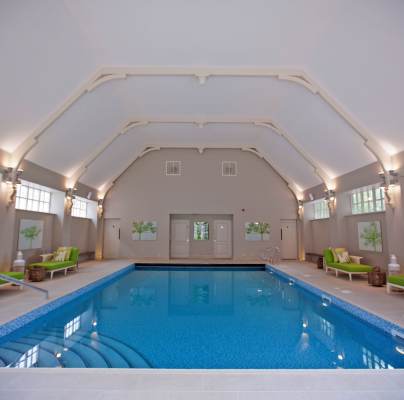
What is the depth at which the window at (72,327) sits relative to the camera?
14.0 feet

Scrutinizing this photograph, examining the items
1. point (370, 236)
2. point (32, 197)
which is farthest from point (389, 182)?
point (32, 197)

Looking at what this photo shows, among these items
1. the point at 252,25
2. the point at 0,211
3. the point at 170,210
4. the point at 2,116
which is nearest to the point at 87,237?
the point at 170,210

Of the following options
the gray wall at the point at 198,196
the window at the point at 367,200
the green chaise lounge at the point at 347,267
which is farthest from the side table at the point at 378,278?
A: the gray wall at the point at 198,196

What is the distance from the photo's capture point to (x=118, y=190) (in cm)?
1349

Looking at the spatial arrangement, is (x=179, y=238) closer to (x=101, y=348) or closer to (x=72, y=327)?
(x=72, y=327)

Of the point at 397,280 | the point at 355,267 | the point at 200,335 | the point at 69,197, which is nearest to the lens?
the point at 200,335

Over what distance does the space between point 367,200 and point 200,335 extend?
23.3 ft

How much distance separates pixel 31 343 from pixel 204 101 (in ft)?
24.0

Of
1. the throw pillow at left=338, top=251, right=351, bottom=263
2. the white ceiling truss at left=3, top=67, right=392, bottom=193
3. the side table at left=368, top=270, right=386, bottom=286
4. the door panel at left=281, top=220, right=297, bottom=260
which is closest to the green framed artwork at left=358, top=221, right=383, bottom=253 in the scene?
the throw pillow at left=338, top=251, right=351, bottom=263

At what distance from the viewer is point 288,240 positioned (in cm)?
1343

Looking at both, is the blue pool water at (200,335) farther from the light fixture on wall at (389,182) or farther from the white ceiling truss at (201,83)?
the white ceiling truss at (201,83)

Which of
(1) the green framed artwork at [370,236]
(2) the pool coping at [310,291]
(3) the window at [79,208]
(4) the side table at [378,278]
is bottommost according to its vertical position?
(2) the pool coping at [310,291]

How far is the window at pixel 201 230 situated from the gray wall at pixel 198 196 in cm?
80

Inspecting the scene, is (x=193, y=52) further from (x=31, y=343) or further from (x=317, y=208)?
(x=317, y=208)
